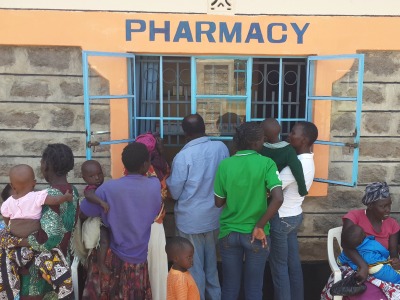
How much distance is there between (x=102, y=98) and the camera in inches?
153

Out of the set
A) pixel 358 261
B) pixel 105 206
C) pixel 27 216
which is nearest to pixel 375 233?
pixel 358 261

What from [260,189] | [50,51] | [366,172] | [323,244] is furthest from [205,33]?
[323,244]

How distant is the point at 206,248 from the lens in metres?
3.47

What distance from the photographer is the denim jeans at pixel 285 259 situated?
329 cm

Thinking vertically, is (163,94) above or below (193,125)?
above

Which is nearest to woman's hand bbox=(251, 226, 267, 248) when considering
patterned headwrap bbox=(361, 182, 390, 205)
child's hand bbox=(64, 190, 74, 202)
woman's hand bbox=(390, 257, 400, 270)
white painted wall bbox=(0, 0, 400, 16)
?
patterned headwrap bbox=(361, 182, 390, 205)

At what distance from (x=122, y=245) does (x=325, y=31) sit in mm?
Result: 2621

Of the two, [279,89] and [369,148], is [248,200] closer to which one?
[279,89]

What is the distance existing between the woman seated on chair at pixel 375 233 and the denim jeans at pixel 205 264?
86cm

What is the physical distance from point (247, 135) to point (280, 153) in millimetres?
396

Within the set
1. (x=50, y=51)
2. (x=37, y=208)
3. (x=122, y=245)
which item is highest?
(x=50, y=51)

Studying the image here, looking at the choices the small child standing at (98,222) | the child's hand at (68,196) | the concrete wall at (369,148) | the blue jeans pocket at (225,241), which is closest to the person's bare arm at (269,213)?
the blue jeans pocket at (225,241)

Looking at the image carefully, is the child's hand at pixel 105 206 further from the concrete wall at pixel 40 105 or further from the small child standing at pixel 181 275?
the concrete wall at pixel 40 105

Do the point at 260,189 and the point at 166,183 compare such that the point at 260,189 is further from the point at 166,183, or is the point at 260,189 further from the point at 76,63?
the point at 76,63
